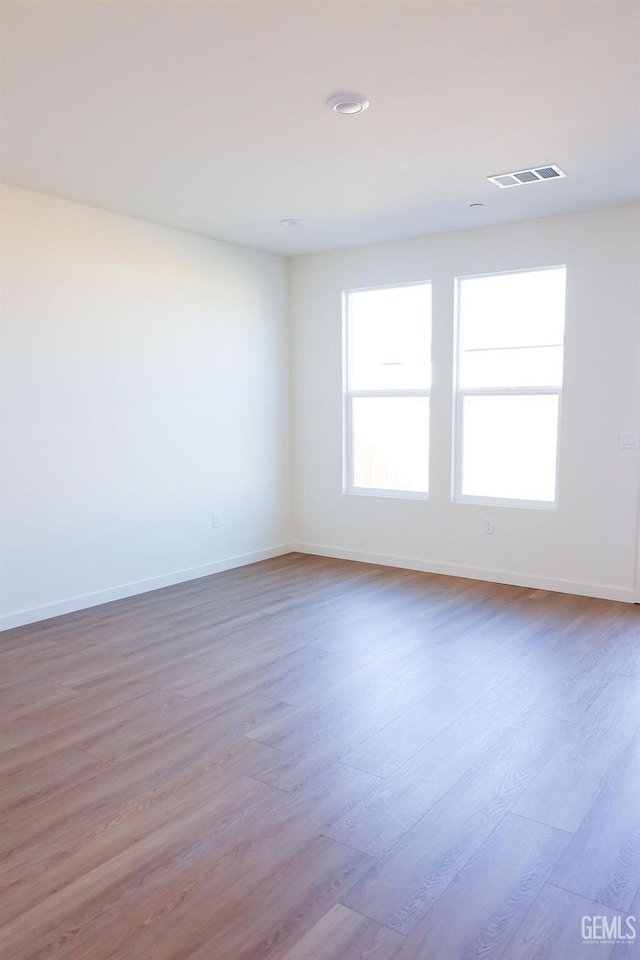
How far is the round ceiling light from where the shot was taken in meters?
2.81

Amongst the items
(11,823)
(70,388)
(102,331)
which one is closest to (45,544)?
(70,388)

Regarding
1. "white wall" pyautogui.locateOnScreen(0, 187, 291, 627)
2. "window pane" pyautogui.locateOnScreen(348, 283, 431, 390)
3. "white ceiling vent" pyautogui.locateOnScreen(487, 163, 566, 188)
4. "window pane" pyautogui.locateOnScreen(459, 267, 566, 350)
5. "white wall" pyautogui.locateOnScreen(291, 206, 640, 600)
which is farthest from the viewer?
"window pane" pyautogui.locateOnScreen(348, 283, 431, 390)

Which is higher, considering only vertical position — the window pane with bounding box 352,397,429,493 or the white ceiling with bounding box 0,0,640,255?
the white ceiling with bounding box 0,0,640,255

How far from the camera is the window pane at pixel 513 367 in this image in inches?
193

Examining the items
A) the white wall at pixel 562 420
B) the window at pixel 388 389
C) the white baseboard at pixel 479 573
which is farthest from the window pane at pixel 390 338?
the white baseboard at pixel 479 573

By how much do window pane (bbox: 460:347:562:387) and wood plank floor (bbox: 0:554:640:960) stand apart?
71.8 inches

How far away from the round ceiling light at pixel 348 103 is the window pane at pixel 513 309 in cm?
245

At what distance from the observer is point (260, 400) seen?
593cm

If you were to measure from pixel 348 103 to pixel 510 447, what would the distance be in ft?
9.79

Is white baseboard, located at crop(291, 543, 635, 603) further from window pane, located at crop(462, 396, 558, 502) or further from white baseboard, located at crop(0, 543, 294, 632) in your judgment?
window pane, located at crop(462, 396, 558, 502)

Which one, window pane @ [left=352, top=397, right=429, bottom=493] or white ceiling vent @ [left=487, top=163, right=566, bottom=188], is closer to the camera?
white ceiling vent @ [left=487, top=163, right=566, bottom=188]

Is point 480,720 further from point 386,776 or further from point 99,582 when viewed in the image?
point 99,582

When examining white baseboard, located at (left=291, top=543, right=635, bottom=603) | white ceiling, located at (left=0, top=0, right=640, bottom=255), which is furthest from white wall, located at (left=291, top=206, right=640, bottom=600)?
white ceiling, located at (left=0, top=0, right=640, bottom=255)

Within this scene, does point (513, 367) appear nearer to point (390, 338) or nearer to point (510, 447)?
point (510, 447)
